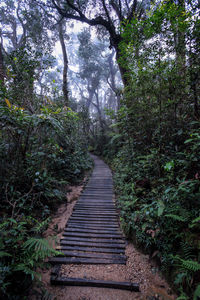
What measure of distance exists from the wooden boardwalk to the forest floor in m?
0.08

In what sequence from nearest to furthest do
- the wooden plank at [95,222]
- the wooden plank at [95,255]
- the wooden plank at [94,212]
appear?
the wooden plank at [95,255] < the wooden plank at [95,222] < the wooden plank at [94,212]

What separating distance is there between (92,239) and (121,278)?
1018 mm

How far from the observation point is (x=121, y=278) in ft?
7.59

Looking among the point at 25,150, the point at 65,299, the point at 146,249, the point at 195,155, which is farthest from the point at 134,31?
Result: the point at 65,299

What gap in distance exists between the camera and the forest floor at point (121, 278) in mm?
2033

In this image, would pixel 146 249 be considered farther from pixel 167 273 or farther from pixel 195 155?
pixel 195 155

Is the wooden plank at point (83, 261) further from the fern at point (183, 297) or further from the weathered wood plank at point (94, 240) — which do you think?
the fern at point (183, 297)

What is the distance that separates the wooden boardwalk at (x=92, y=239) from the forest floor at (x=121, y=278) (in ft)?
0.27

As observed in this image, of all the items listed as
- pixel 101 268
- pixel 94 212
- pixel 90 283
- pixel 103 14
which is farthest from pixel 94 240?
pixel 103 14

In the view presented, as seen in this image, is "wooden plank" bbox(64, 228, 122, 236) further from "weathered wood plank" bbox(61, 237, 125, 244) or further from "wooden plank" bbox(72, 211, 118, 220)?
"wooden plank" bbox(72, 211, 118, 220)

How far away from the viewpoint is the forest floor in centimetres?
203

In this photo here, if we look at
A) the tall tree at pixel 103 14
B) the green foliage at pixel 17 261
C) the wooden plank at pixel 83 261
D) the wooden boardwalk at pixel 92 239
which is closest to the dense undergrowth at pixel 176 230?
the wooden boardwalk at pixel 92 239

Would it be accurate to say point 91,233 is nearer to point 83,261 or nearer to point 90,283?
point 83,261

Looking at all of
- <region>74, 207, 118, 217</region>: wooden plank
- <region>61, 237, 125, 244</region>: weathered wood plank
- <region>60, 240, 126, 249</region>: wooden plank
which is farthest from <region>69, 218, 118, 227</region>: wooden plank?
<region>60, 240, 126, 249</region>: wooden plank
